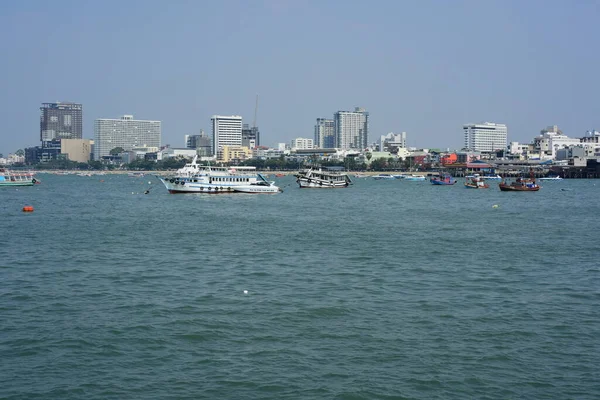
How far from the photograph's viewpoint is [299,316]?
47.6ft

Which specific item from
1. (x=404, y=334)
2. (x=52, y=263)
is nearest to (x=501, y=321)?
(x=404, y=334)

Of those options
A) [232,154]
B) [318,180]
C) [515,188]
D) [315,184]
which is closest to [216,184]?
[315,184]

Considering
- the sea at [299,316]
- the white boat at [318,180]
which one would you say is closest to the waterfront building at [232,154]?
the white boat at [318,180]

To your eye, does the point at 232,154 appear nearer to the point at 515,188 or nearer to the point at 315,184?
the point at 315,184

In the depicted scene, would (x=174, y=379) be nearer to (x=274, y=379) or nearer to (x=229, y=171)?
(x=274, y=379)

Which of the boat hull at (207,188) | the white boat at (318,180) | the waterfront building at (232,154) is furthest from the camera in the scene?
the waterfront building at (232,154)

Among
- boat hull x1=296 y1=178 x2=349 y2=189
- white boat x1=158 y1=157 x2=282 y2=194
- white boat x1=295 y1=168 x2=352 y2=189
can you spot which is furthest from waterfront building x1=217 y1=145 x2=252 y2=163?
white boat x1=158 y1=157 x2=282 y2=194

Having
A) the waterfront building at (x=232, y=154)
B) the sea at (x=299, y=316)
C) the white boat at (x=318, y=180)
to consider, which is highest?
the waterfront building at (x=232, y=154)

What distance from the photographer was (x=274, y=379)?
10961 millimetres

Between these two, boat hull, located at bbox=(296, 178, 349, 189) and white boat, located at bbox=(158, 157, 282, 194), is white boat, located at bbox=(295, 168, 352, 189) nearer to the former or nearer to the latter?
boat hull, located at bbox=(296, 178, 349, 189)

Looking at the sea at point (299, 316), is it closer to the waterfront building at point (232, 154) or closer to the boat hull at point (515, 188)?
the boat hull at point (515, 188)

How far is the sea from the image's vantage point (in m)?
10.9

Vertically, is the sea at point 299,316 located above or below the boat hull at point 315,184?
below

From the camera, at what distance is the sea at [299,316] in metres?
10.9
